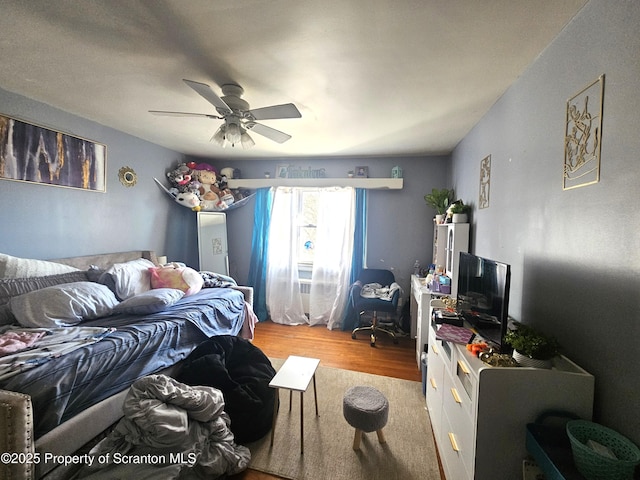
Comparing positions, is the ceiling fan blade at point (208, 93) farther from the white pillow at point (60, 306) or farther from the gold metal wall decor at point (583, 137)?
the gold metal wall decor at point (583, 137)

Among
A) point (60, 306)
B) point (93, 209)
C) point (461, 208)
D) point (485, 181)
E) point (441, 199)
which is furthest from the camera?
point (441, 199)

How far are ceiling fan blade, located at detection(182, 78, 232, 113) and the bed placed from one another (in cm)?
164

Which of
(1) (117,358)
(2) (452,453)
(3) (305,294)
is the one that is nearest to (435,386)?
(2) (452,453)

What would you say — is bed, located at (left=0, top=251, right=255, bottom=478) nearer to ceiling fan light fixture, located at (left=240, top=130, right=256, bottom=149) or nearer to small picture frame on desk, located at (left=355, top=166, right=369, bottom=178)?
ceiling fan light fixture, located at (left=240, top=130, right=256, bottom=149)

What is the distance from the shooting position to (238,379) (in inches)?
76.8

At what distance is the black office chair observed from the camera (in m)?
3.37

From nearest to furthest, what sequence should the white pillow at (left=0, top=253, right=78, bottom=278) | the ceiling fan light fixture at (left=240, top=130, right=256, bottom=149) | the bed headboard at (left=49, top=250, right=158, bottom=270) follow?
the white pillow at (left=0, top=253, right=78, bottom=278), the ceiling fan light fixture at (left=240, top=130, right=256, bottom=149), the bed headboard at (left=49, top=250, right=158, bottom=270)

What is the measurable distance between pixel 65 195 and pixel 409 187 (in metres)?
3.98

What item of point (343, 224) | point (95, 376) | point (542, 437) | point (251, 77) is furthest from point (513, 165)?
point (95, 376)

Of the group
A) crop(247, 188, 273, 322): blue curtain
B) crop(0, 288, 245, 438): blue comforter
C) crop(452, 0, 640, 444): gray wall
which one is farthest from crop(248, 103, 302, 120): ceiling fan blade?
crop(247, 188, 273, 322): blue curtain

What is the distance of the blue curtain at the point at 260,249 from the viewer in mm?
4258

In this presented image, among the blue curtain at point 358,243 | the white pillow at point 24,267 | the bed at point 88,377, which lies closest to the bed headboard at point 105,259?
the bed at point 88,377

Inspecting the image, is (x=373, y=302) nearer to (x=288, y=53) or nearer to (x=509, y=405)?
(x=509, y=405)

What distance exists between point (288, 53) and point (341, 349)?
2.94m
